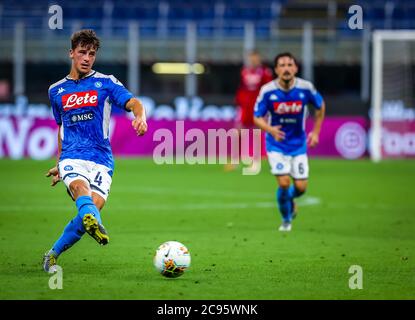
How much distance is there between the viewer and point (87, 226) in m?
7.12

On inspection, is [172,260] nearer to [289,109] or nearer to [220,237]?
[220,237]

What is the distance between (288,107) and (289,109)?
0.09ft

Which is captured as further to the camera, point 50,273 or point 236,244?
point 236,244

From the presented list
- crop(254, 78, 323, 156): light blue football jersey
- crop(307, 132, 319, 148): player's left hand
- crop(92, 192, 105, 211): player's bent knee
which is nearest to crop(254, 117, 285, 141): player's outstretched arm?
crop(254, 78, 323, 156): light blue football jersey

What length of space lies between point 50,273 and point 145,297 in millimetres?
1373

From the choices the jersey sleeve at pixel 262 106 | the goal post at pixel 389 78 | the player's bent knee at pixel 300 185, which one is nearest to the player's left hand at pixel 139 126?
the jersey sleeve at pixel 262 106

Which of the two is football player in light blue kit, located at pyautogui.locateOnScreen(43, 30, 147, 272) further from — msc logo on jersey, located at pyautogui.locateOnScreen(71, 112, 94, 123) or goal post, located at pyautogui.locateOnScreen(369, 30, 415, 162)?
goal post, located at pyautogui.locateOnScreen(369, 30, 415, 162)

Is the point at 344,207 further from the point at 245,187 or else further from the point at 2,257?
the point at 2,257

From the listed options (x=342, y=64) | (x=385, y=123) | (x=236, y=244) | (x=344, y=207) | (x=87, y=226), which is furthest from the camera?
(x=342, y=64)

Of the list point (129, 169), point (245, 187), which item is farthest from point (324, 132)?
point (245, 187)

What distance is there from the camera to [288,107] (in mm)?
11492

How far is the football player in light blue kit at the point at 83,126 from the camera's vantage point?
304 inches

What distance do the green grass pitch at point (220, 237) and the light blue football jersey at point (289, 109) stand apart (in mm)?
1025

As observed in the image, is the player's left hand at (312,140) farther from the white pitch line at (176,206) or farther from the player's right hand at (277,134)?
the white pitch line at (176,206)
